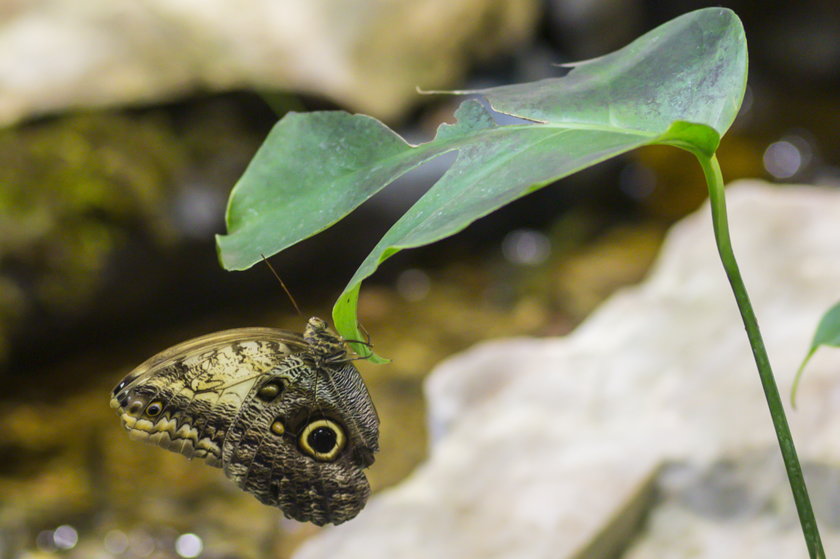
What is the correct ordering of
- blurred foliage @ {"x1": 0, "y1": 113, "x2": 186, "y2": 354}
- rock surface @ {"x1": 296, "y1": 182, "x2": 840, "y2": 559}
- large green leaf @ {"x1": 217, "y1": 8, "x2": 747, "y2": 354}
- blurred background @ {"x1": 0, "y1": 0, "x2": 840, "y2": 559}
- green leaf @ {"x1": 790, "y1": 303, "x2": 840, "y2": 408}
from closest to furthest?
large green leaf @ {"x1": 217, "y1": 8, "x2": 747, "y2": 354} → green leaf @ {"x1": 790, "y1": 303, "x2": 840, "y2": 408} → rock surface @ {"x1": 296, "y1": 182, "x2": 840, "y2": 559} → blurred background @ {"x1": 0, "y1": 0, "x2": 840, "y2": 559} → blurred foliage @ {"x1": 0, "y1": 113, "x2": 186, "y2": 354}

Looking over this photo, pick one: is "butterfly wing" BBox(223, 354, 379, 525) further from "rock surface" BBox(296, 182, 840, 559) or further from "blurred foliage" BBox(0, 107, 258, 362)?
"blurred foliage" BBox(0, 107, 258, 362)

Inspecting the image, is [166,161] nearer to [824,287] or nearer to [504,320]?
[504,320]

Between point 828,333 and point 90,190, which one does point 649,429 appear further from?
point 90,190

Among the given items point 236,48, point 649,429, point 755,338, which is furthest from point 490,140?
point 236,48

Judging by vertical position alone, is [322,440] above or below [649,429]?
above

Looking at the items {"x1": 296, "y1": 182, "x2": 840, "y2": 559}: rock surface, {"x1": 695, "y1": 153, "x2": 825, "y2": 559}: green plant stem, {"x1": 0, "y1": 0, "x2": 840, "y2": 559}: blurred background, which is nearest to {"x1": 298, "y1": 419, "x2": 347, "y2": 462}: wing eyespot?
{"x1": 695, "y1": 153, "x2": 825, "y2": 559}: green plant stem

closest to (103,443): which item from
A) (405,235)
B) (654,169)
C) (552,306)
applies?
(552,306)

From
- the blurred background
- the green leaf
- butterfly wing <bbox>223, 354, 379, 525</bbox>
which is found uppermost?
the green leaf
